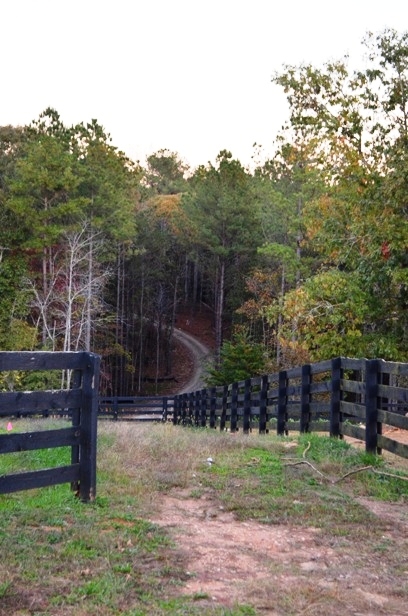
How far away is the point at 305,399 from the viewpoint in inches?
472

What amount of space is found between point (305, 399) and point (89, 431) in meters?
6.11

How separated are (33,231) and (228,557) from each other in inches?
1537

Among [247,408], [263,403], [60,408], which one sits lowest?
[247,408]

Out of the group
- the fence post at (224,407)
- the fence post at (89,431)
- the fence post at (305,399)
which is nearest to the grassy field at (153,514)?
the fence post at (89,431)

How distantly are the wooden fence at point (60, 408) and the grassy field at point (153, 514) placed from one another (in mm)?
225

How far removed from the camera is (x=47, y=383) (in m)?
38.5

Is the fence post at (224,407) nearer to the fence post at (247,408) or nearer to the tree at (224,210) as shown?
the fence post at (247,408)

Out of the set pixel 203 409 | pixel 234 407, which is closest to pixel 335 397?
pixel 234 407

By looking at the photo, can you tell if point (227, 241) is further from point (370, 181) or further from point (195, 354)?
point (370, 181)

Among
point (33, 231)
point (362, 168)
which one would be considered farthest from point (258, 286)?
point (362, 168)

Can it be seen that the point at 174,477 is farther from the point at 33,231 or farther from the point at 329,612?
the point at 33,231

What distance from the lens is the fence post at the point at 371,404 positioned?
9.00 metres

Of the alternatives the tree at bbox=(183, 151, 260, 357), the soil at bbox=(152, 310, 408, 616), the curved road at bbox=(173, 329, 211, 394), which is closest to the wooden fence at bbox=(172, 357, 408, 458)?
the soil at bbox=(152, 310, 408, 616)

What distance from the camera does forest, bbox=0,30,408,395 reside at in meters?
20.5
